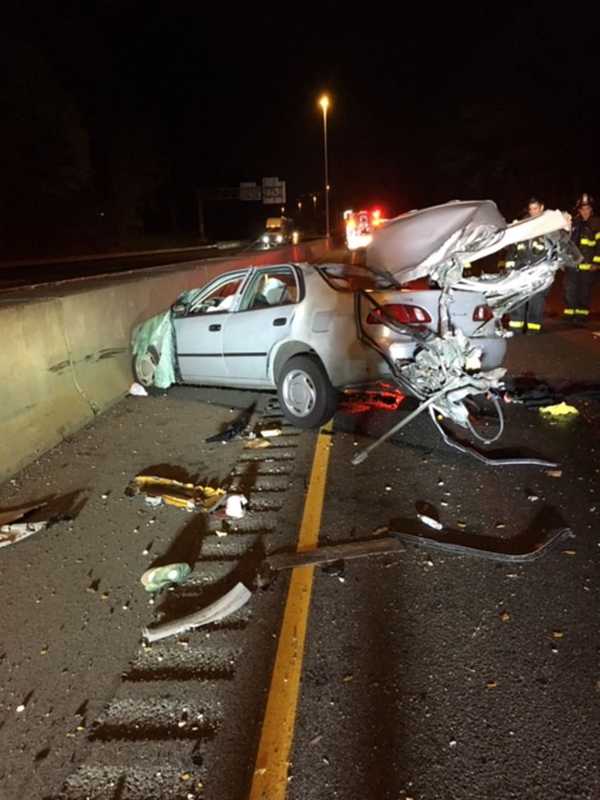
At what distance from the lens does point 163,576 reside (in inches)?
144

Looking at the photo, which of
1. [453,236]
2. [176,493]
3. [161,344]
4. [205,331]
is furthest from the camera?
[161,344]

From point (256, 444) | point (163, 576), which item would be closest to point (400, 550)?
point (163, 576)

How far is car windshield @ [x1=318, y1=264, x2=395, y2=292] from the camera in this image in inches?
242

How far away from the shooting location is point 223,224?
8469cm

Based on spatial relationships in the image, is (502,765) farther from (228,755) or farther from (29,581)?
(29,581)

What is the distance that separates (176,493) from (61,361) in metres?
2.22

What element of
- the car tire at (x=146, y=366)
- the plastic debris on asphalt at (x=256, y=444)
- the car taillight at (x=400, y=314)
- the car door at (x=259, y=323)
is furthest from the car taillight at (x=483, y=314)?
the car tire at (x=146, y=366)

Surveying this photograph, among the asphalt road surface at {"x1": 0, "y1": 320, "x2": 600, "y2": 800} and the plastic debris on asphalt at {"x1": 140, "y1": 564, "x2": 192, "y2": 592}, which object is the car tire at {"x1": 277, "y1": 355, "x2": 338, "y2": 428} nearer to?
the asphalt road surface at {"x1": 0, "y1": 320, "x2": 600, "y2": 800}

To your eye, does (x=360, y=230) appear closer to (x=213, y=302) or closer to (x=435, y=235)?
(x=213, y=302)

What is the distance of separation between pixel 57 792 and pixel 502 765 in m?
1.68

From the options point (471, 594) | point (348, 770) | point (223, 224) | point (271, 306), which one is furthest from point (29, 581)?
point (223, 224)

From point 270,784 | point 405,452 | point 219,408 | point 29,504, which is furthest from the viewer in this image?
point 219,408

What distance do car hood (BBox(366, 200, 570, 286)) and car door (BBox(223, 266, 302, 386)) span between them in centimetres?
114

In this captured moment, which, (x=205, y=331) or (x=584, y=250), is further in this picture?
(x=584, y=250)
